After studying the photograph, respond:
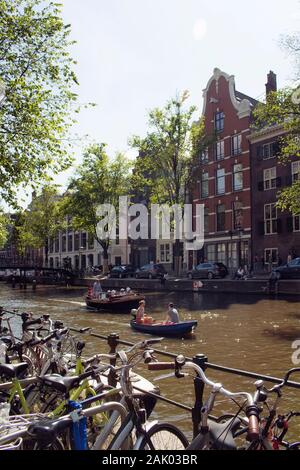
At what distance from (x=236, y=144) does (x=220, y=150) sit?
2.47 m

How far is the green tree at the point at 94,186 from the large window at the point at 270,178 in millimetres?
17475

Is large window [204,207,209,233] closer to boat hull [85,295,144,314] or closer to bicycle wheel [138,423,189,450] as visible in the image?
boat hull [85,295,144,314]

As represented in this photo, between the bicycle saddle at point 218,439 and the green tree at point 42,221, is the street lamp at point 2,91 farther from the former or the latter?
the green tree at point 42,221

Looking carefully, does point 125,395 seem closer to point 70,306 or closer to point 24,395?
point 24,395

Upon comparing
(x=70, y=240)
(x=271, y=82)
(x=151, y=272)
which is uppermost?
(x=271, y=82)

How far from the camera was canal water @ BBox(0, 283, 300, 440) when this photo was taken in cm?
1091

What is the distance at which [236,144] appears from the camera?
49594 mm

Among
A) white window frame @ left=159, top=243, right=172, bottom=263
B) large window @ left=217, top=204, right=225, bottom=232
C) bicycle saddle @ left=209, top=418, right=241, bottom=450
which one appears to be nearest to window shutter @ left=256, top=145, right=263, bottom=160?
large window @ left=217, top=204, right=225, bottom=232

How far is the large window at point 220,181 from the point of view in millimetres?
50906

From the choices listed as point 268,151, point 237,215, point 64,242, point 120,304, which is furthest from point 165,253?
point 64,242

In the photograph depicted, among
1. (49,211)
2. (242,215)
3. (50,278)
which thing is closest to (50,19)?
(242,215)

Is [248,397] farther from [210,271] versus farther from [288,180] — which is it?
[288,180]

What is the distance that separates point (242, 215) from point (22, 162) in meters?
35.6

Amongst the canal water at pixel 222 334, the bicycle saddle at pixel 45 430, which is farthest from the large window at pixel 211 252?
the bicycle saddle at pixel 45 430
